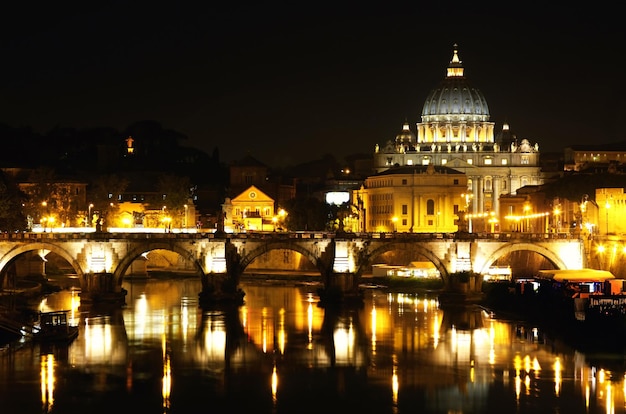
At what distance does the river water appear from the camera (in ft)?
163

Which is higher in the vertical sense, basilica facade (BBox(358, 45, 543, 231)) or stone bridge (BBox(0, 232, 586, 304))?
basilica facade (BBox(358, 45, 543, 231))

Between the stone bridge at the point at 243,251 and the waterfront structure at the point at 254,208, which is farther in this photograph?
the waterfront structure at the point at 254,208

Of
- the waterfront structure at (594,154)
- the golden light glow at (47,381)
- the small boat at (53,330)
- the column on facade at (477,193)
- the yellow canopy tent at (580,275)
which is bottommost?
the golden light glow at (47,381)

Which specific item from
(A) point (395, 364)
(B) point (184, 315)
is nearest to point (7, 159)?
(B) point (184, 315)

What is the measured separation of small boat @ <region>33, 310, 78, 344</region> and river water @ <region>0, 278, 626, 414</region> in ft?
2.27

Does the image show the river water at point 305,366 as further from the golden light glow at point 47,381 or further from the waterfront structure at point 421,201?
the waterfront structure at point 421,201

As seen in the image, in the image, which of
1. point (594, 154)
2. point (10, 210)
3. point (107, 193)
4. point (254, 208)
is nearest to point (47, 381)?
point (10, 210)

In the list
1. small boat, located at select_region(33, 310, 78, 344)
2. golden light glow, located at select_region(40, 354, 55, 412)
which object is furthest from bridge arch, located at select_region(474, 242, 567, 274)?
golden light glow, located at select_region(40, 354, 55, 412)

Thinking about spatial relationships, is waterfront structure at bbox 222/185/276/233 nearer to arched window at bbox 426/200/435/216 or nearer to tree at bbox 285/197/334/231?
tree at bbox 285/197/334/231

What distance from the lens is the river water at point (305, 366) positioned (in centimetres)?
4962

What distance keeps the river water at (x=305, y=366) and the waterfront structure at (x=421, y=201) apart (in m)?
72.4

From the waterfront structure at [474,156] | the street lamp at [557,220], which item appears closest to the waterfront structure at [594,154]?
the waterfront structure at [474,156]

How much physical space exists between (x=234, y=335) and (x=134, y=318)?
881 centimetres

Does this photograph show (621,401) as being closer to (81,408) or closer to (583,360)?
(583,360)
